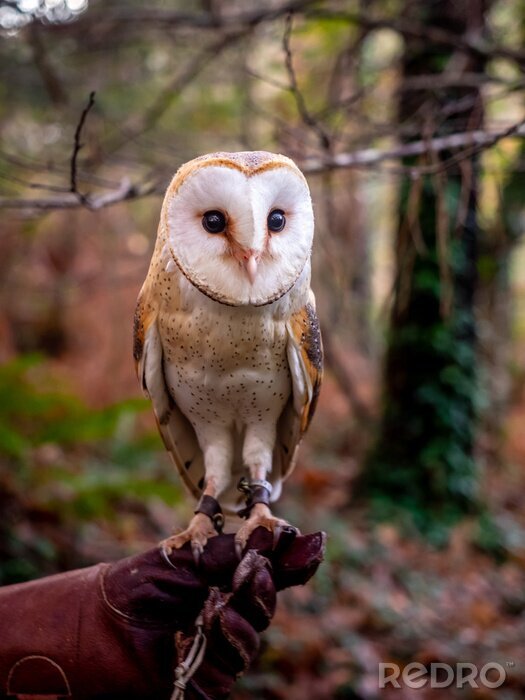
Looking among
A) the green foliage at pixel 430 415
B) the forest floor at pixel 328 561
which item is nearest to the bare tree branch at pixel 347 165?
the forest floor at pixel 328 561

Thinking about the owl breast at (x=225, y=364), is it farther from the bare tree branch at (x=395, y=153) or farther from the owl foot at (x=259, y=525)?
the bare tree branch at (x=395, y=153)

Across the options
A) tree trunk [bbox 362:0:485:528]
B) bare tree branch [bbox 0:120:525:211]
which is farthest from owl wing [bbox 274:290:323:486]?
tree trunk [bbox 362:0:485:528]

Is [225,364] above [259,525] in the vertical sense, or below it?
above

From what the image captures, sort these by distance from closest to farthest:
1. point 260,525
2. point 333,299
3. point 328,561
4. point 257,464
A: point 260,525, point 257,464, point 333,299, point 328,561

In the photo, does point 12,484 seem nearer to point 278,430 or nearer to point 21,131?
point 278,430

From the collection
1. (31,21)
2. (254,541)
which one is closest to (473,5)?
(31,21)

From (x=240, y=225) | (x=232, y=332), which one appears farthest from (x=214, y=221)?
(x=232, y=332)

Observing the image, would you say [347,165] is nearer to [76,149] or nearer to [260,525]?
[76,149]

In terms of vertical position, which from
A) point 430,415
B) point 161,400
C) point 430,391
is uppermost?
point 161,400

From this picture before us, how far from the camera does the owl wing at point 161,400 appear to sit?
4.78 feet

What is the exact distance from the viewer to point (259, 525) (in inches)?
57.1

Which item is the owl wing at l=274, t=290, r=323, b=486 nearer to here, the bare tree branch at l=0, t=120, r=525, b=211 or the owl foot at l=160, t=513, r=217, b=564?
the owl foot at l=160, t=513, r=217, b=564

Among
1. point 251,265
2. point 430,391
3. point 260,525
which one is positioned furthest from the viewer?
point 430,391

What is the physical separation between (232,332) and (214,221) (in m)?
0.26
